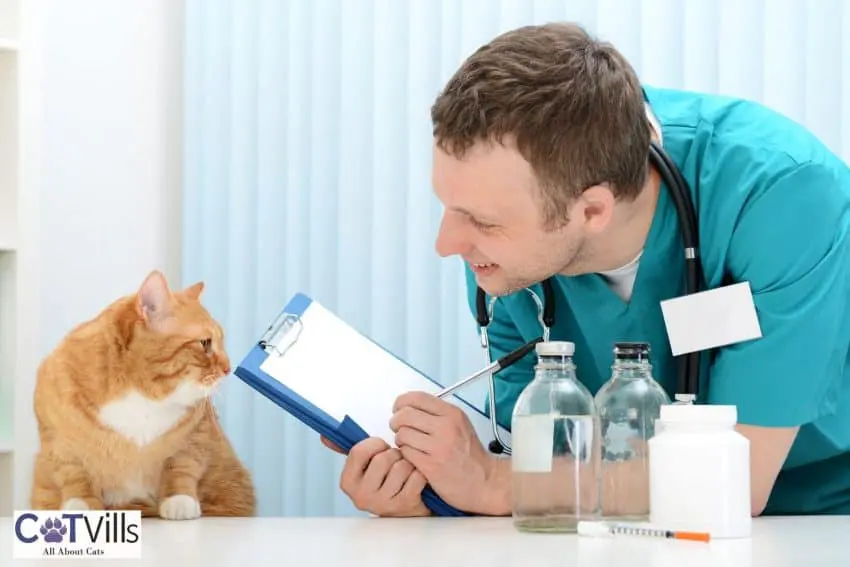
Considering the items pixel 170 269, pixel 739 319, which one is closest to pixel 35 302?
pixel 170 269

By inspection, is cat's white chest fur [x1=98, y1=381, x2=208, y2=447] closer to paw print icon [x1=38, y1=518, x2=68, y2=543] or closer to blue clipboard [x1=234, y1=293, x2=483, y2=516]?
blue clipboard [x1=234, y1=293, x2=483, y2=516]

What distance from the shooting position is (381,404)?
1489mm

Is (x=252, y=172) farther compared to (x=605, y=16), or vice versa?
(x=252, y=172)

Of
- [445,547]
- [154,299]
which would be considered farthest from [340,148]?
[445,547]

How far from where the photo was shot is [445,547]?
1.07 metres

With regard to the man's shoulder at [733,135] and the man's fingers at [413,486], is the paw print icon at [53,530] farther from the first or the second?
the man's shoulder at [733,135]

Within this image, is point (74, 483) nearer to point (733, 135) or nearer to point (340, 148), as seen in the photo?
point (733, 135)

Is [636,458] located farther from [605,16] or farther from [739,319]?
[605,16]

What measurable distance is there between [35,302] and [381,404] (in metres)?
0.81

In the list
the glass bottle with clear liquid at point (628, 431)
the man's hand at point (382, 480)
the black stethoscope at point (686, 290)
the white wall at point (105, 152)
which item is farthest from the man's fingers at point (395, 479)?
the white wall at point (105, 152)

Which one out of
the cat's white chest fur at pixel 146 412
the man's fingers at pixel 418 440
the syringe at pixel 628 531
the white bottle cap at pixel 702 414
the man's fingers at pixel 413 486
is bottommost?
the man's fingers at pixel 413 486

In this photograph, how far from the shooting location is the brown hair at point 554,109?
49.0 inches

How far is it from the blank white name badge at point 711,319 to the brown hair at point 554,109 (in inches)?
6.3

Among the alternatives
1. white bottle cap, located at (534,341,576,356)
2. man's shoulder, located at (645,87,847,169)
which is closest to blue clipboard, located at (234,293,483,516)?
white bottle cap, located at (534,341,576,356)
